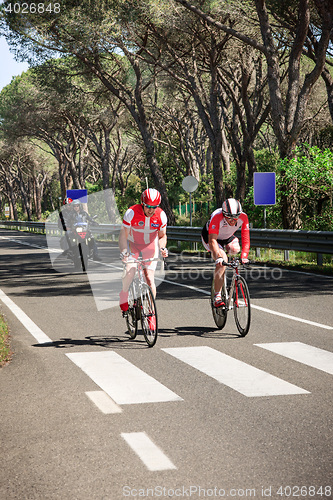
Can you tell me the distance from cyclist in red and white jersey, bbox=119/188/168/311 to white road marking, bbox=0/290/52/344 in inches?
49.0

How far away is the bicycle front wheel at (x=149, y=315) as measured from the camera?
25.1 feet

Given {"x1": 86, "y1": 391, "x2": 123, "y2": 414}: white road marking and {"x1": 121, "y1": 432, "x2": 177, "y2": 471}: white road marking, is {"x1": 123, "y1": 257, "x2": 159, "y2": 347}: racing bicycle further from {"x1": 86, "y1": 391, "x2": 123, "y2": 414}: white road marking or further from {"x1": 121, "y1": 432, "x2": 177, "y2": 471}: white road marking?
{"x1": 121, "y1": 432, "x2": 177, "y2": 471}: white road marking

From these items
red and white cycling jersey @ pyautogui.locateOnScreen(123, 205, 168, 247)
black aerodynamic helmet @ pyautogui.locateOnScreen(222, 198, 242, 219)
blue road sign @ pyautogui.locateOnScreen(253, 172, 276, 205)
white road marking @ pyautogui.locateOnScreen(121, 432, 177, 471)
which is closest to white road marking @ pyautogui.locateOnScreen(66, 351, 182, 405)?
white road marking @ pyautogui.locateOnScreen(121, 432, 177, 471)

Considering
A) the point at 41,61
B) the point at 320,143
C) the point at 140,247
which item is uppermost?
the point at 41,61

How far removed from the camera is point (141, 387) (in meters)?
5.98

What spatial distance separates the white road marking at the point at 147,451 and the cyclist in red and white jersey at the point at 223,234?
3746 mm

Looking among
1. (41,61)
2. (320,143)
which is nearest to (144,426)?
(41,61)

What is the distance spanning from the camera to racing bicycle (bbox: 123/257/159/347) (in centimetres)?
769

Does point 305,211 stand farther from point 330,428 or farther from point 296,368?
point 330,428

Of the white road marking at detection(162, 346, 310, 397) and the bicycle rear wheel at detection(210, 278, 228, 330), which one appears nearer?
the white road marking at detection(162, 346, 310, 397)

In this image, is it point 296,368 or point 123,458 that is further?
point 296,368

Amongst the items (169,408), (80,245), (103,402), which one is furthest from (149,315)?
(80,245)

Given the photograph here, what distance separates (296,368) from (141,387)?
164 cm

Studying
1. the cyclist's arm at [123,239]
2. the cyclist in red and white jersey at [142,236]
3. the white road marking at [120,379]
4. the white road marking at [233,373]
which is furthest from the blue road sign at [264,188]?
the white road marking at [120,379]
